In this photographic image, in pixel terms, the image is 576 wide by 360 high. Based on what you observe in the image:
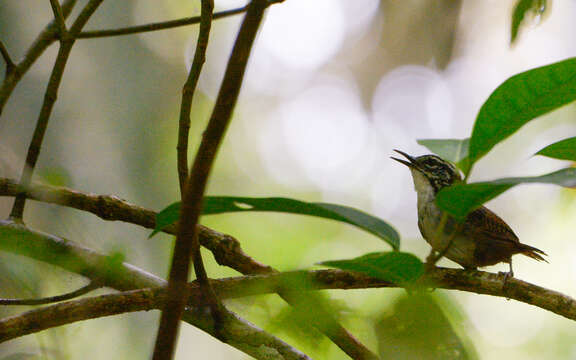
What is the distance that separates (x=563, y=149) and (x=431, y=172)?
92.8 inches

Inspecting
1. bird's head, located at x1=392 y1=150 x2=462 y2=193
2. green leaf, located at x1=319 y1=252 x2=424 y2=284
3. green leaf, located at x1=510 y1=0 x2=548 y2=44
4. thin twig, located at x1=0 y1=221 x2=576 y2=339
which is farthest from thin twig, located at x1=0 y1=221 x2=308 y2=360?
bird's head, located at x1=392 y1=150 x2=462 y2=193

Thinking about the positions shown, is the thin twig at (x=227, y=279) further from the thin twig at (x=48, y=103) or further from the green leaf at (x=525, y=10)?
the green leaf at (x=525, y=10)

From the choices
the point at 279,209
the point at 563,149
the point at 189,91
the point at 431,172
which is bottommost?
the point at 279,209

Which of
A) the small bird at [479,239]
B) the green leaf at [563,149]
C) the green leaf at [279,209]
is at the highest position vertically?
the small bird at [479,239]

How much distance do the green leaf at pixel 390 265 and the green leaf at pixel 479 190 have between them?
0.14 metres

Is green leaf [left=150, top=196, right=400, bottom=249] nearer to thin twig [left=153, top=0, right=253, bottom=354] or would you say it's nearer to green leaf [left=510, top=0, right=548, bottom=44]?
thin twig [left=153, top=0, right=253, bottom=354]

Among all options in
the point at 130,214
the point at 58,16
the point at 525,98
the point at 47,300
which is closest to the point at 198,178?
the point at 525,98

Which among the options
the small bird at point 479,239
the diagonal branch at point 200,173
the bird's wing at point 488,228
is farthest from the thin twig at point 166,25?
the bird's wing at point 488,228

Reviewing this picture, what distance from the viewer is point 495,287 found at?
1.74 meters

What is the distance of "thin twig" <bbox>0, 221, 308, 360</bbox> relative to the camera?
5.22ft

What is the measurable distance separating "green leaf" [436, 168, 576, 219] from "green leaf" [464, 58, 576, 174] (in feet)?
0.61

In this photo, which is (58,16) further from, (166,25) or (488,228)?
(488,228)

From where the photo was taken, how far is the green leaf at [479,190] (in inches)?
40.6

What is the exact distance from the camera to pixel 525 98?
126cm
